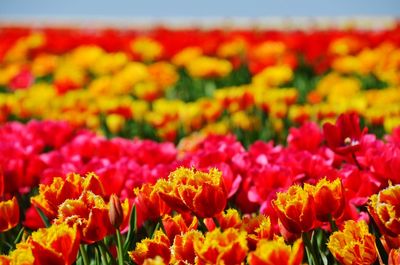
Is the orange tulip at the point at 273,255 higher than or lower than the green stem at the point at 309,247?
higher

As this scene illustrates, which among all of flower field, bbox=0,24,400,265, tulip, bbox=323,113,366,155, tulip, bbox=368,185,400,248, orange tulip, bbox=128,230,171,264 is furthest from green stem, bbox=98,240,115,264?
tulip, bbox=323,113,366,155

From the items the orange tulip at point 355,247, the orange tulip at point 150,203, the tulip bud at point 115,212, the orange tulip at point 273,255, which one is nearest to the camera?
the orange tulip at point 273,255

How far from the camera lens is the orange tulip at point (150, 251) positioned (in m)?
Result: 1.35

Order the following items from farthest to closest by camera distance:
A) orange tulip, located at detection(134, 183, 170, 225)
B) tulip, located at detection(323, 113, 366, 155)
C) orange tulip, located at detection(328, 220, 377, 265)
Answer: tulip, located at detection(323, 113, 366, 155) < orange tulip, located at detection(134, 183, 170, 225) < orange tulip, located at detection(328, 220, 377, 265)

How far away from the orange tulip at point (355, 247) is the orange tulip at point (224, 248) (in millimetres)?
276

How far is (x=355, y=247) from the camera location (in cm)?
129

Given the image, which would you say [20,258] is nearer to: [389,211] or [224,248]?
[224,248]

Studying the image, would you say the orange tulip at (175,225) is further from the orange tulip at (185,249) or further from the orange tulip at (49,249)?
the orange tulip at (49,249)

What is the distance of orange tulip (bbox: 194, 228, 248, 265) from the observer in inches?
43.1

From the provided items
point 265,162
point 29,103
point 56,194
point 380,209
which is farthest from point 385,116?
point 29,103

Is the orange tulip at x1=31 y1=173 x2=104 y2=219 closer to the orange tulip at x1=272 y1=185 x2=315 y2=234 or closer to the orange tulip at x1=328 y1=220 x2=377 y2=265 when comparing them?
the orange tulip at x1=272 y1=185 x2=315 y2=234

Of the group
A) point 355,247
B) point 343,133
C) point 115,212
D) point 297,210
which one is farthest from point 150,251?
point 343,133

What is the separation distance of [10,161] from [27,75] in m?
3.50

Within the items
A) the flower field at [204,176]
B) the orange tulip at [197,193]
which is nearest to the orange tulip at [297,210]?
the flower field at [204,176]
